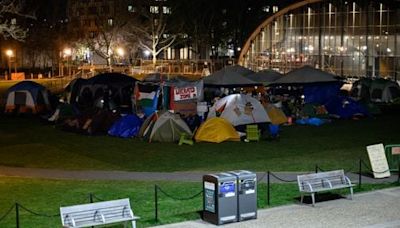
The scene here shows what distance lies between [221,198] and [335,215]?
264cm

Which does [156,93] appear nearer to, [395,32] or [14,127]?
[14,127]

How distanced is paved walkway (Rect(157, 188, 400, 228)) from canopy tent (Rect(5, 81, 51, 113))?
78.6 feet

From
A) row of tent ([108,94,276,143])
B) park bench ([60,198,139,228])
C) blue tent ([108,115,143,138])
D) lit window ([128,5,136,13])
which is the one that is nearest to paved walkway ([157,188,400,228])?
park bench ([60,198,139,228])

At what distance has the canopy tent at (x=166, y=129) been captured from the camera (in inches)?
980

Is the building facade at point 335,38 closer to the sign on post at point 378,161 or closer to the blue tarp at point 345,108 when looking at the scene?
the blue tarp at point 345,108

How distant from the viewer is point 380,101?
125 ft

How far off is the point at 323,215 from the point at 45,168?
10.1 meters

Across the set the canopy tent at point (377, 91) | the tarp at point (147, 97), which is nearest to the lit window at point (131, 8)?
the canopy tent at point (377, 91)

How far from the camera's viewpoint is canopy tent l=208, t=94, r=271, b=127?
26.1 meters

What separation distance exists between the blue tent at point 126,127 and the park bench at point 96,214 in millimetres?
14343

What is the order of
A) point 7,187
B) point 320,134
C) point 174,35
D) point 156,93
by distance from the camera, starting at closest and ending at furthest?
point 7,187
point 320,134
point 156,93
point 174,35

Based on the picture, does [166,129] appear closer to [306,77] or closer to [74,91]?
[74,91]

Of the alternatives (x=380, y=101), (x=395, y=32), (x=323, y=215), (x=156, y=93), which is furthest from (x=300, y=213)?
(x=395, y=32)

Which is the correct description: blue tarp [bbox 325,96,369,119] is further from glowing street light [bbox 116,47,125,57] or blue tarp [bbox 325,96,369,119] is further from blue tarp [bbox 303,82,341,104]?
glowing street light [bbox 116,47,125,57]
